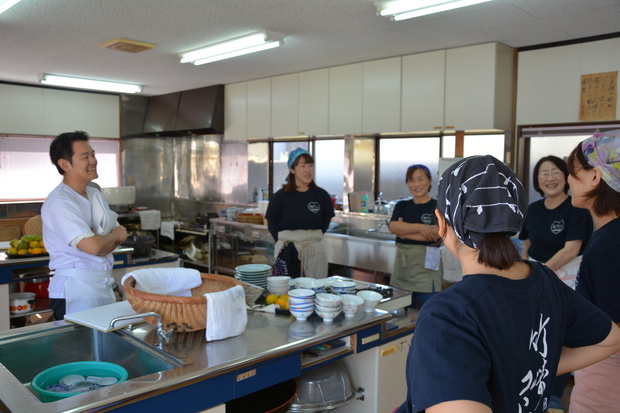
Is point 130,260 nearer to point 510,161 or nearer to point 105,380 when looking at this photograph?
point 105,380

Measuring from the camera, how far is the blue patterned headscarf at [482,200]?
0.90 m

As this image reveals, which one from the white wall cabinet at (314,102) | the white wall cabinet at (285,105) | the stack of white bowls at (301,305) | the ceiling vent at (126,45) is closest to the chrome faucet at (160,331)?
the stack of white bowls at (301,305)

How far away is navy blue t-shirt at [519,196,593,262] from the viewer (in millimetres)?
2729

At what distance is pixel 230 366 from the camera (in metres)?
1.52

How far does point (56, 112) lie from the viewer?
649 cm

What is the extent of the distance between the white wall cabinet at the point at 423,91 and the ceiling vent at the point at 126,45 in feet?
7.37

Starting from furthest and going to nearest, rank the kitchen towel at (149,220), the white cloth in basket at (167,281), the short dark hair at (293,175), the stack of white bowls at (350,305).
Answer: the kitchen towel at (149,220) < the short dark hair at (293,175) < the stack of white bowls at (350,305) < the white cloth in basket at (167,281)

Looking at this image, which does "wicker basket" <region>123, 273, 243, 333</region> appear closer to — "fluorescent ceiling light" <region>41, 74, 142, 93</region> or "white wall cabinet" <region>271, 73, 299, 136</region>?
"white wall cabinet" <region>271, 73, 299, 136</region>

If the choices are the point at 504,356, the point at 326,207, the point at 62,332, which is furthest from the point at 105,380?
the point at 326,207

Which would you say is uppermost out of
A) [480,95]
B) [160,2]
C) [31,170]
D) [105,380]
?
[160,2]

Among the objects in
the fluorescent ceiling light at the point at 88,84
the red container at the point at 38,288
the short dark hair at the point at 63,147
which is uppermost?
the fluorescent ceiling light at the point at 88,84

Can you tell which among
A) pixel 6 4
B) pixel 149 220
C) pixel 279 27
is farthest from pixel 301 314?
pixel 149 220

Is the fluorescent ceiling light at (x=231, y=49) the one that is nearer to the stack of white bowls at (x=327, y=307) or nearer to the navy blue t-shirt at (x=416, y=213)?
the navy blue t-shirt at (x=416, y=213)

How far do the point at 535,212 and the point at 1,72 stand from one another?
5.66 m
